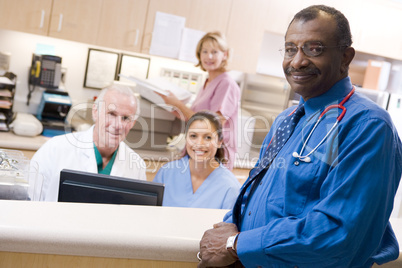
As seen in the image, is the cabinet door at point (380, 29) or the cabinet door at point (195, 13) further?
the cabinet door at point (380, 29)

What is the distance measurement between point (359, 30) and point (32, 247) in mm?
3725

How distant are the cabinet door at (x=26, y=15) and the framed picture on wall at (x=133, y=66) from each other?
2.42ft

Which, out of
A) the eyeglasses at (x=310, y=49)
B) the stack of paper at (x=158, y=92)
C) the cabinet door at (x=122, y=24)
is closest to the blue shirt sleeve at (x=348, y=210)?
the eyeglasses at (x=310, y=49)

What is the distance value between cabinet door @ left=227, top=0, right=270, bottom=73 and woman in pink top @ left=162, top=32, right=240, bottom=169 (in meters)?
0.71

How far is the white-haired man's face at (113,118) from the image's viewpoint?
7.14ft

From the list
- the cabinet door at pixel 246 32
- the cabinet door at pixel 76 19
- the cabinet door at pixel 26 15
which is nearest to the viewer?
the cabinet door at pixel 26 15

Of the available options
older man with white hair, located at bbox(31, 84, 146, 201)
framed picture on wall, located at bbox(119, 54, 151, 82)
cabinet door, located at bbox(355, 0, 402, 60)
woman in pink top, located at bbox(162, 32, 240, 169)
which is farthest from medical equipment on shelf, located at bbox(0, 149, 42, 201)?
cabinet door, located at bbox(355, 0, 402, 60)

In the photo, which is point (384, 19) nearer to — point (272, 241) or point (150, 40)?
point (150, 40)

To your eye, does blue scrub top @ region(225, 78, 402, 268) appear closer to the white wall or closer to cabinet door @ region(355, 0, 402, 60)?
the white wall

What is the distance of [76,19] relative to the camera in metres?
3.37

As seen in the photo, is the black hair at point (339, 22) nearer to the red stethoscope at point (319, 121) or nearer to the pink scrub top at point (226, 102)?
the red stethoscope at point (319, 121)

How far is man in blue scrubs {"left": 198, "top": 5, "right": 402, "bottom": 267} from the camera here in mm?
907

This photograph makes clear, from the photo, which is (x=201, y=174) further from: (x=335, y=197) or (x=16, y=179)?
(x=335, y=197)

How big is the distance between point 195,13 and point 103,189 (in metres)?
2.50
